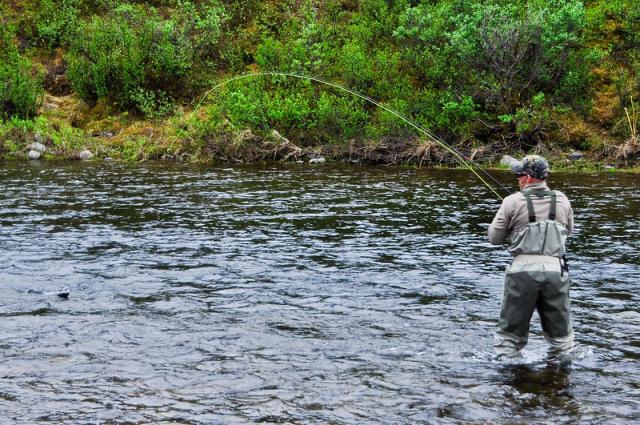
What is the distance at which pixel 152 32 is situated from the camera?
31.8 m

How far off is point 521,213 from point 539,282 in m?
0.65

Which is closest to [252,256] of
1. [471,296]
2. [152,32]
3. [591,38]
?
[471,296]

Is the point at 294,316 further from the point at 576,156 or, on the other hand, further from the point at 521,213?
the point at 576,156

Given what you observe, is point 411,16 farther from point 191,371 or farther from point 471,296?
point 191,371

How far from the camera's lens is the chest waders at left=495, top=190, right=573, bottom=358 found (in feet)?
22.9

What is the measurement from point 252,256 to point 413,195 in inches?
284

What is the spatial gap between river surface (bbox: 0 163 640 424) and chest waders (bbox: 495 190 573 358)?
1.06 ft

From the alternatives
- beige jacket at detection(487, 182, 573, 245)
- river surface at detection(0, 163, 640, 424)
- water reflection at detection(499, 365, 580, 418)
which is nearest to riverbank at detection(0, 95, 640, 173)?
river surface at detection(0, 163, 640, 424)

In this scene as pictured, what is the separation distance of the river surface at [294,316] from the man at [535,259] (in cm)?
34

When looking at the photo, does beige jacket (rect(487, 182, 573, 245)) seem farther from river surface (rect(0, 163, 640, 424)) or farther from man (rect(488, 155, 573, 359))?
river surface (rect(0, 163, 640, 424))

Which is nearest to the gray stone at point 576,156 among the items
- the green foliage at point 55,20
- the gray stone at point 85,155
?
the gray stone at point 85,155

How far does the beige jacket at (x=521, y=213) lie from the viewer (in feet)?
Result: 23.2

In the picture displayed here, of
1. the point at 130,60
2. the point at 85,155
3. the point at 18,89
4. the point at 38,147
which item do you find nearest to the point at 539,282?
the point at 85,155

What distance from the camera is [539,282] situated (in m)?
6.98
